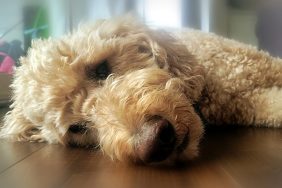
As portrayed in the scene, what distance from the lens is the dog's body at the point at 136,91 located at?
1.21 metres

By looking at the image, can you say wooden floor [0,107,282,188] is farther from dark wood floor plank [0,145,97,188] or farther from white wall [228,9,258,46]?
white wall [228,9,258,46]

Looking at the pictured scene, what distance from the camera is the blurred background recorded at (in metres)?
3.72

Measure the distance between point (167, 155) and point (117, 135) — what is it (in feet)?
0.48

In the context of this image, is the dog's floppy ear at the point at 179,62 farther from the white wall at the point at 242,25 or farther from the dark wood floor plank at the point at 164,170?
the white wall at the point at 242,25

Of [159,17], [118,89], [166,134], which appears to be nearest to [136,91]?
[118,89]

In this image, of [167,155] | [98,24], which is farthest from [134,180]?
[98,24]

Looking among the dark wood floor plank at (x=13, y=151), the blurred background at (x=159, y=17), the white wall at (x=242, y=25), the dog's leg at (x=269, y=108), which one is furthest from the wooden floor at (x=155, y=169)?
the white wall at (x=242, y=25)

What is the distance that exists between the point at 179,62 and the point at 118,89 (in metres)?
0.32

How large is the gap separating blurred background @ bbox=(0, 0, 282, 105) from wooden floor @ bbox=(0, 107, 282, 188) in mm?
2146

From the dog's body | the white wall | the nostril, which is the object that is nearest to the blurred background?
the white wall

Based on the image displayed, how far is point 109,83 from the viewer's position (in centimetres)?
147

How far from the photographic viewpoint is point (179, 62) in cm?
161

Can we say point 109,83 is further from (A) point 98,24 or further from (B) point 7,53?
(B) point 7,53

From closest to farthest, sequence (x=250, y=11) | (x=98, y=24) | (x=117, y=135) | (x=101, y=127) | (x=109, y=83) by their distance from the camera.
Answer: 1. (x=117, y=135)
2. (x=101, y=127)
3. (x=109, y=83)
4. (x=98, y=24)
5. (x=250, y=11)
